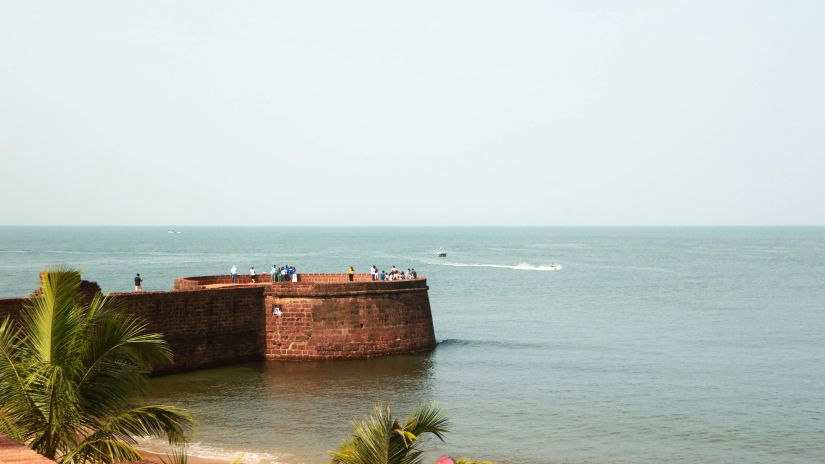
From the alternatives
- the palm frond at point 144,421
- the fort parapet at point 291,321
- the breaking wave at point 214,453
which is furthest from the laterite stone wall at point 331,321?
the palm frond at point 144,421

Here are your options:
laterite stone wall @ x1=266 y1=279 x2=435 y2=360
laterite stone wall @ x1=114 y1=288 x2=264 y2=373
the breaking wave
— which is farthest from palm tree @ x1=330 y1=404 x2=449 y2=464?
laterite stone wall @ x1=266 y1=279 x2=435 y2=360

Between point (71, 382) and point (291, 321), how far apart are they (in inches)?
999

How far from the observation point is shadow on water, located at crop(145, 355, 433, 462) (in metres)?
23.9

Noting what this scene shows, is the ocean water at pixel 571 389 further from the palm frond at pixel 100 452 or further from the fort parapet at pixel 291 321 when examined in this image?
the palm frond at pixel 100 452

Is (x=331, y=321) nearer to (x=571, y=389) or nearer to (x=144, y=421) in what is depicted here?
(x=571, y=389)

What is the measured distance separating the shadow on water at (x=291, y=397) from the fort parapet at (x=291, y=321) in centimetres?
53

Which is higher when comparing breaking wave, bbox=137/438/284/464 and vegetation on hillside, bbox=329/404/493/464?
vegetation on hillside, bbox=329/404/493/464

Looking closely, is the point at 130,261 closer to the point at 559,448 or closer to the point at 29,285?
the point at 29,285

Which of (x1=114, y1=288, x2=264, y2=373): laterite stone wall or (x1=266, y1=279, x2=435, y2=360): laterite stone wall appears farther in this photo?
(x1=266, y1=279, x2=435, y2=360): laterite stone wall

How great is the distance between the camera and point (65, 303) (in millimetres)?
9367

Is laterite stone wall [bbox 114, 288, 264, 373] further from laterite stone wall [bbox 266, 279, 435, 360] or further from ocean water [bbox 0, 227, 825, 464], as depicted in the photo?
ocean water [bbox 0, 227, 825, 464]

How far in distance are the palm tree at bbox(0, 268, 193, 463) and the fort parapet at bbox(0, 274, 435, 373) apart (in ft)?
73.1

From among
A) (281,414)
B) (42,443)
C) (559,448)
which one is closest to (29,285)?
(281,414)

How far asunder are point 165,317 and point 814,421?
2213 cm
